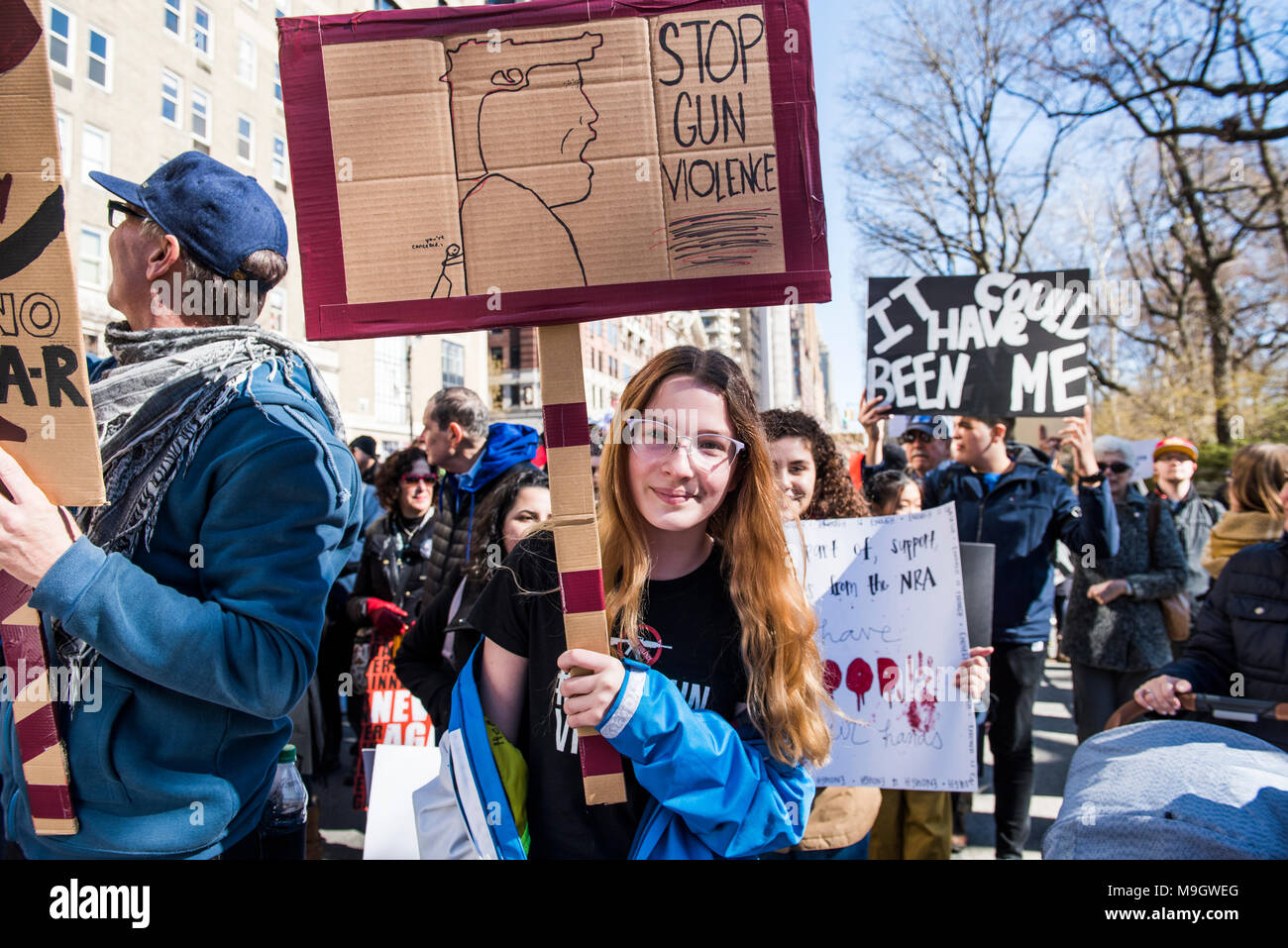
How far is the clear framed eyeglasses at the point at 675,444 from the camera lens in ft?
5.80

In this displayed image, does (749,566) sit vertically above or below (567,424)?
below

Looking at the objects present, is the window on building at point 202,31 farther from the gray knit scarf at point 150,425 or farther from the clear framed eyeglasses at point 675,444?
the clear framed eyeglasses at point 675,444

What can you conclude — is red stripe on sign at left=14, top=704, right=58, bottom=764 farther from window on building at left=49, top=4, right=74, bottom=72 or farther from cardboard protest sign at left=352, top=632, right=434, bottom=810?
window on building at left=49, top=4, right=74, bottom=72

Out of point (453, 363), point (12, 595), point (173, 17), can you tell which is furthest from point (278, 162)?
point (12, 595)

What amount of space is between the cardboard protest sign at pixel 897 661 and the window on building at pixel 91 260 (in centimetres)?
1728

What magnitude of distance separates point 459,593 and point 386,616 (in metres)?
1.52

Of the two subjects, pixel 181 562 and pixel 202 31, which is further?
pixel 202 31

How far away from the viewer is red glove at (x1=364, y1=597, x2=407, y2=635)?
4375mm

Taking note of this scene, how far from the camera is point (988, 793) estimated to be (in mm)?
5312

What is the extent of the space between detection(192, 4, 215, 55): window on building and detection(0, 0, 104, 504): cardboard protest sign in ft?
64.6

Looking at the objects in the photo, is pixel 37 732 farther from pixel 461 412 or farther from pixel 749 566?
pixel 461 412

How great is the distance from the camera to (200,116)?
59.4 ft

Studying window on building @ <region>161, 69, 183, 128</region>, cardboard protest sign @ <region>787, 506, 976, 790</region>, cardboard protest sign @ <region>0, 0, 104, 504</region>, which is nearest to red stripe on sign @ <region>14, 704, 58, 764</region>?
cardboard protest sign @ <region>0, 0, 104, 504</region>
